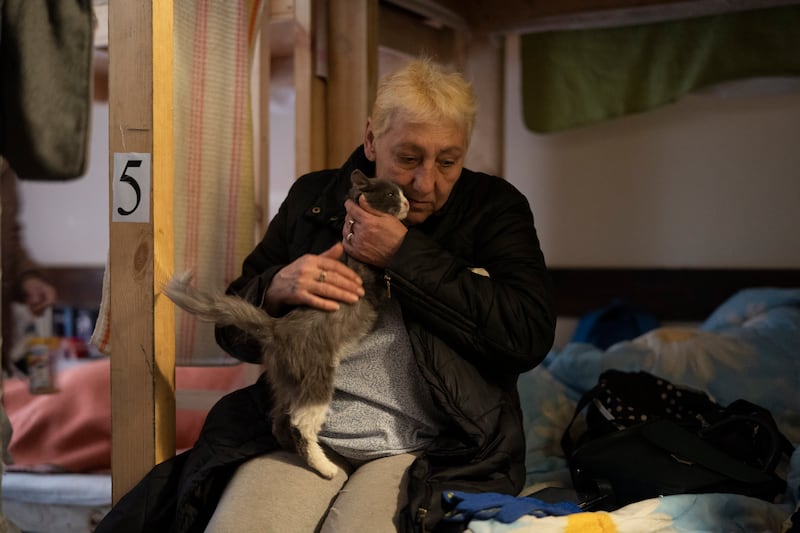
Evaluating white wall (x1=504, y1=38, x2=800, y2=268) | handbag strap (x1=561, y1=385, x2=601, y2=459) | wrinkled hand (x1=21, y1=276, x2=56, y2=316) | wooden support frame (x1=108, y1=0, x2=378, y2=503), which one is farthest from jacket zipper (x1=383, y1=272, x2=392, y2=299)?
wrinkled hand (x1=21, y1=276, x2=56, y2=316)

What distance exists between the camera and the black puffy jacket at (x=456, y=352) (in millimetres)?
1390

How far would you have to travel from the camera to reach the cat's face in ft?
4.79

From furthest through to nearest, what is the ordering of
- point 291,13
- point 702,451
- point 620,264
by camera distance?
point 620,264 → point 291,13 → point 702,451

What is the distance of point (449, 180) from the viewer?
5.07 feet

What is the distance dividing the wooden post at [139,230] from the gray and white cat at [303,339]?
96mm

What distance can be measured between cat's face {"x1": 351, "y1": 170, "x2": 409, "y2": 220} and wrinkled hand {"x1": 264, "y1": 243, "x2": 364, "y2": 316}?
13cm

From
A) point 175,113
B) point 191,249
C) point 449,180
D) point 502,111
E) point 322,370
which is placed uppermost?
point 502,111

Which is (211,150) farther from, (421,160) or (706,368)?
(706,368)

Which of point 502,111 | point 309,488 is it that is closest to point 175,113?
point 309,488

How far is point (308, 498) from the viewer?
54.4 inches

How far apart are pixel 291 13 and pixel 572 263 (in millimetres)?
1755

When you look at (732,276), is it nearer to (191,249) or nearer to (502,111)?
(502,111)

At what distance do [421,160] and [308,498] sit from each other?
0.68 metres

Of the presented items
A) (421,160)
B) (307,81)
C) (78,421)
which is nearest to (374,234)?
(421,160)
